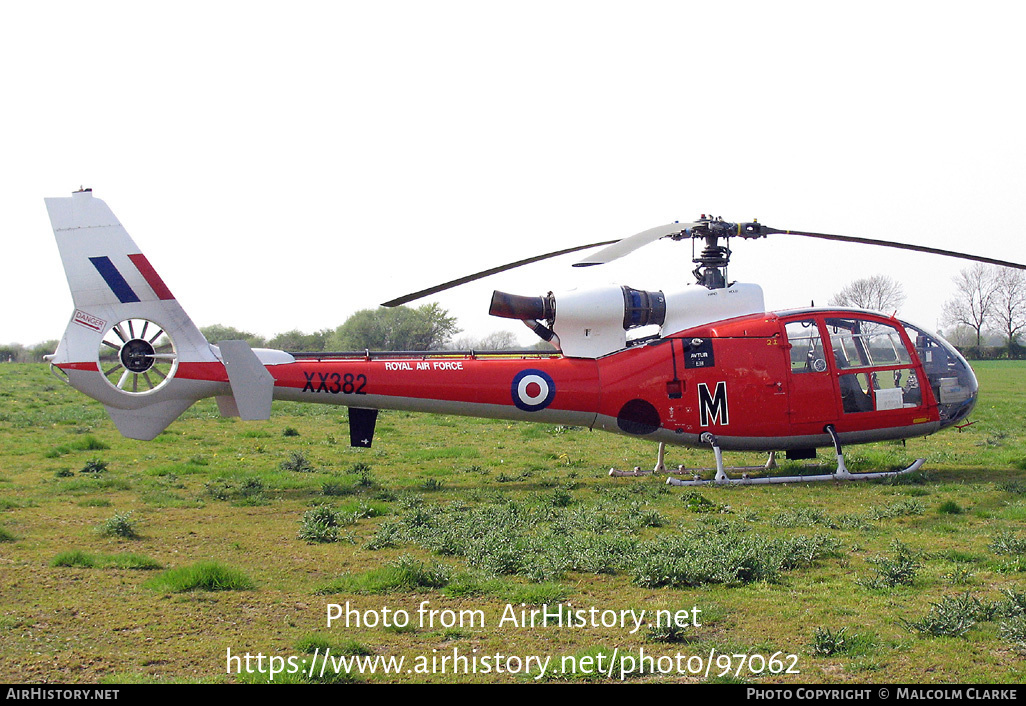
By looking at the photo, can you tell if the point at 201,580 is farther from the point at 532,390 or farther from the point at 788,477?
the point at 788,477

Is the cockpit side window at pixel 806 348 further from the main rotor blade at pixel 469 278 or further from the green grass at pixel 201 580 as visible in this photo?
the green grass at pixel 201 580

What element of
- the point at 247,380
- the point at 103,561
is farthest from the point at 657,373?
the point at 103,561

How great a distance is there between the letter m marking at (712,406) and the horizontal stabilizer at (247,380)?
23.4ft

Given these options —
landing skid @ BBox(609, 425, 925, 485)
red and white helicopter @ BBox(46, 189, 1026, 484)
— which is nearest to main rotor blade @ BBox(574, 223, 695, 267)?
red and white helicopter @ BBox(46, 189, 1026, 484)

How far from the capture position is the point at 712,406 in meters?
13.2

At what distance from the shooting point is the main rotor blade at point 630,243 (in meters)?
11.8

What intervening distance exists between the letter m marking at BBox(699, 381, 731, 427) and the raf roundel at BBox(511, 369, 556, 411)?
2552mm

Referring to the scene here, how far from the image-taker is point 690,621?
6.18 meters

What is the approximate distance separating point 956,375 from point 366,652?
11976 millimetres

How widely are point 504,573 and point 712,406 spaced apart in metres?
6.62

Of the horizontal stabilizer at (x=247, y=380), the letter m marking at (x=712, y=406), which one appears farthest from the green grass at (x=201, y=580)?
the letter m marking at (x=712, y=406)

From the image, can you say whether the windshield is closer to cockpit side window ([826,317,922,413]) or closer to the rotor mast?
cockpit side window ([826,317,922,413])

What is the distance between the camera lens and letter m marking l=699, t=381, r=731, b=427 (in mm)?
13156
